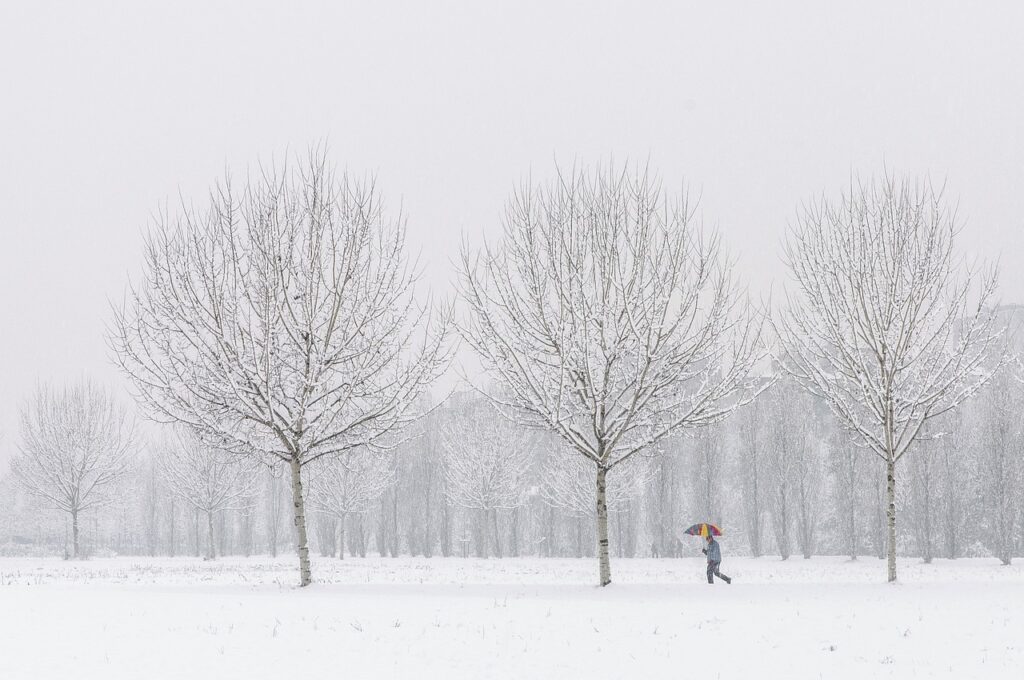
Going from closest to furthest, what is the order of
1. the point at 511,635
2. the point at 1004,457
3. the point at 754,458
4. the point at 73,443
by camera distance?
the point at 511,635 < the point at 1004,457 < the point at 73,443 < the point at 754,458

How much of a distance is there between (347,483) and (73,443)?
14.8 meters

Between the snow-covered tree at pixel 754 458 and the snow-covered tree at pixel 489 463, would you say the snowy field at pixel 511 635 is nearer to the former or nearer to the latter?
the snow-covered tree at pixel 489 463

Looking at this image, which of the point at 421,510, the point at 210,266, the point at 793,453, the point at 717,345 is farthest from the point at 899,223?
the point at 421,510

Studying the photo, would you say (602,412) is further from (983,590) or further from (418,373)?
(983,590)

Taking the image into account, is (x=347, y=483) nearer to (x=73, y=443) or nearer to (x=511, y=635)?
(x=73, y=443)

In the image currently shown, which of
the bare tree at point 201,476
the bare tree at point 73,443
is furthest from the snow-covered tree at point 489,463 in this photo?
the bare tree at point 73,443

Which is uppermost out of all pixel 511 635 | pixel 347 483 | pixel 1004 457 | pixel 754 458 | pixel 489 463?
pixel 511 635

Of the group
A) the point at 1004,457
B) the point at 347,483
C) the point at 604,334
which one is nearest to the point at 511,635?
the point at 604,334

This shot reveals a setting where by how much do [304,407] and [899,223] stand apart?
14339 millimetres

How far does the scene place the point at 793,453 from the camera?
142ft

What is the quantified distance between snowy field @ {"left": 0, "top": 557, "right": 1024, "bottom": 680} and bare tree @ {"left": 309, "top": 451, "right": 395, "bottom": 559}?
97.3 ft

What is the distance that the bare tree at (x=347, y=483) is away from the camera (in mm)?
43531

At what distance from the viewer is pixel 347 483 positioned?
145 feet

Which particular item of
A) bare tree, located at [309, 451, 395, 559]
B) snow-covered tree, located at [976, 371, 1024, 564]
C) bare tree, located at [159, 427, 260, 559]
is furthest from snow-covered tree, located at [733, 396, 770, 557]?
bare tree, located at [159, 427, 260, 559]
